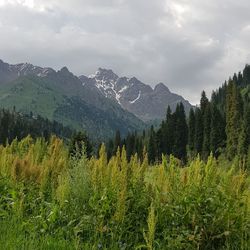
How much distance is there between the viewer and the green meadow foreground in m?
6.14

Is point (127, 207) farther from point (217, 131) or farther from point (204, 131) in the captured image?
point (204, 131)

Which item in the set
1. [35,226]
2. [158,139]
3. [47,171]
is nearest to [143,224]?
[35,226]

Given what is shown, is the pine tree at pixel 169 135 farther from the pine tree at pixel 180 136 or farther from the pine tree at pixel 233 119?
the pine tree at pixel 233 119

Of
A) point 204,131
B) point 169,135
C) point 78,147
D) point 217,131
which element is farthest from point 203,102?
point 78,147

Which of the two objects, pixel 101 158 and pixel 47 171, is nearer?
pixel 101 158

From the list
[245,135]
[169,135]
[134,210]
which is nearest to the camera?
[134,210]

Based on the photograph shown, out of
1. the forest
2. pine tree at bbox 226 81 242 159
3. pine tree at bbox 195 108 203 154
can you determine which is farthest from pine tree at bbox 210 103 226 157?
the forest

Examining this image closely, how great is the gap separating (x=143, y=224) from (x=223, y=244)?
3.99 ft

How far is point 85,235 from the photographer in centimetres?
661

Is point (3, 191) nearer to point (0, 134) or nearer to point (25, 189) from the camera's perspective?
point (25, 189)

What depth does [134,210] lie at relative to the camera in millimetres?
6633

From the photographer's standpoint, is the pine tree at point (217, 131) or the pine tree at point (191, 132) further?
the pine tree at point (191, 132)

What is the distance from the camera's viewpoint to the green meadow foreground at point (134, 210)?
6145 mm

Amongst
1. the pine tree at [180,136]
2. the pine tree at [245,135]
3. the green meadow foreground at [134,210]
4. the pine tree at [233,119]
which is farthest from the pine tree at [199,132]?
the green meadow foreground at [134,210]
